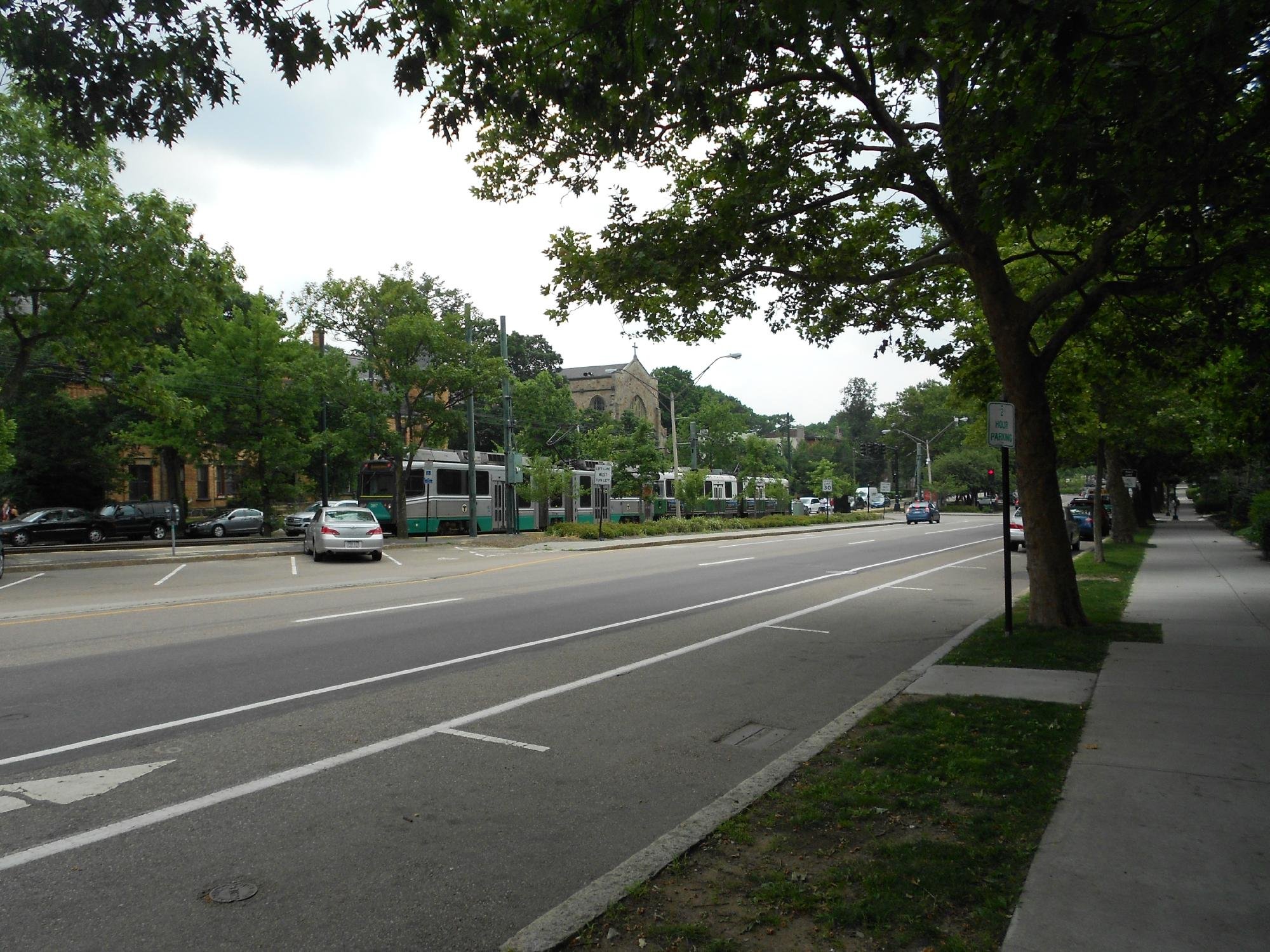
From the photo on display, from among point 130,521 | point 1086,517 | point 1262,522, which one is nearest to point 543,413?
point 130,521

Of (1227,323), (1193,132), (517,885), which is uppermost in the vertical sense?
(1193,132)

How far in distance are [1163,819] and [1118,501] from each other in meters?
26.0

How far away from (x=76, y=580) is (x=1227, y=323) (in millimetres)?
21513

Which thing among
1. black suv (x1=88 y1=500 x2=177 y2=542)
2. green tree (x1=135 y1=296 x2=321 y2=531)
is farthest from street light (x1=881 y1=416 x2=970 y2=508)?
black suv (x1=88 y1=500 x2=177 y2=542)

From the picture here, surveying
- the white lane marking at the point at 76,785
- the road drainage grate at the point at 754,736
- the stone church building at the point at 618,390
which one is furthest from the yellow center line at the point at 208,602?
the stone church building at the point at 618,390

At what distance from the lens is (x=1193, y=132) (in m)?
6.91

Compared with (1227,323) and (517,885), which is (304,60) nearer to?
(517,885)

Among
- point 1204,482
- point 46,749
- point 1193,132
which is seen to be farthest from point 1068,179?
point 1204,482

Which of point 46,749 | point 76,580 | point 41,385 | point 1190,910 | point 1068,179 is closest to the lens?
point 1190,910

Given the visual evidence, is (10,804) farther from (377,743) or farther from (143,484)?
(143,484)

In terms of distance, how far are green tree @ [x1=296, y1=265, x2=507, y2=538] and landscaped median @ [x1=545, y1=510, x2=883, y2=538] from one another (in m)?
6.47

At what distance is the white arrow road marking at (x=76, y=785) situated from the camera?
482cm

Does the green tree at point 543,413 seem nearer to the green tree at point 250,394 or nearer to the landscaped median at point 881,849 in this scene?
the green tree at point 250,394

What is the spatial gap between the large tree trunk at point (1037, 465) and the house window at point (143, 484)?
51.2 metres
